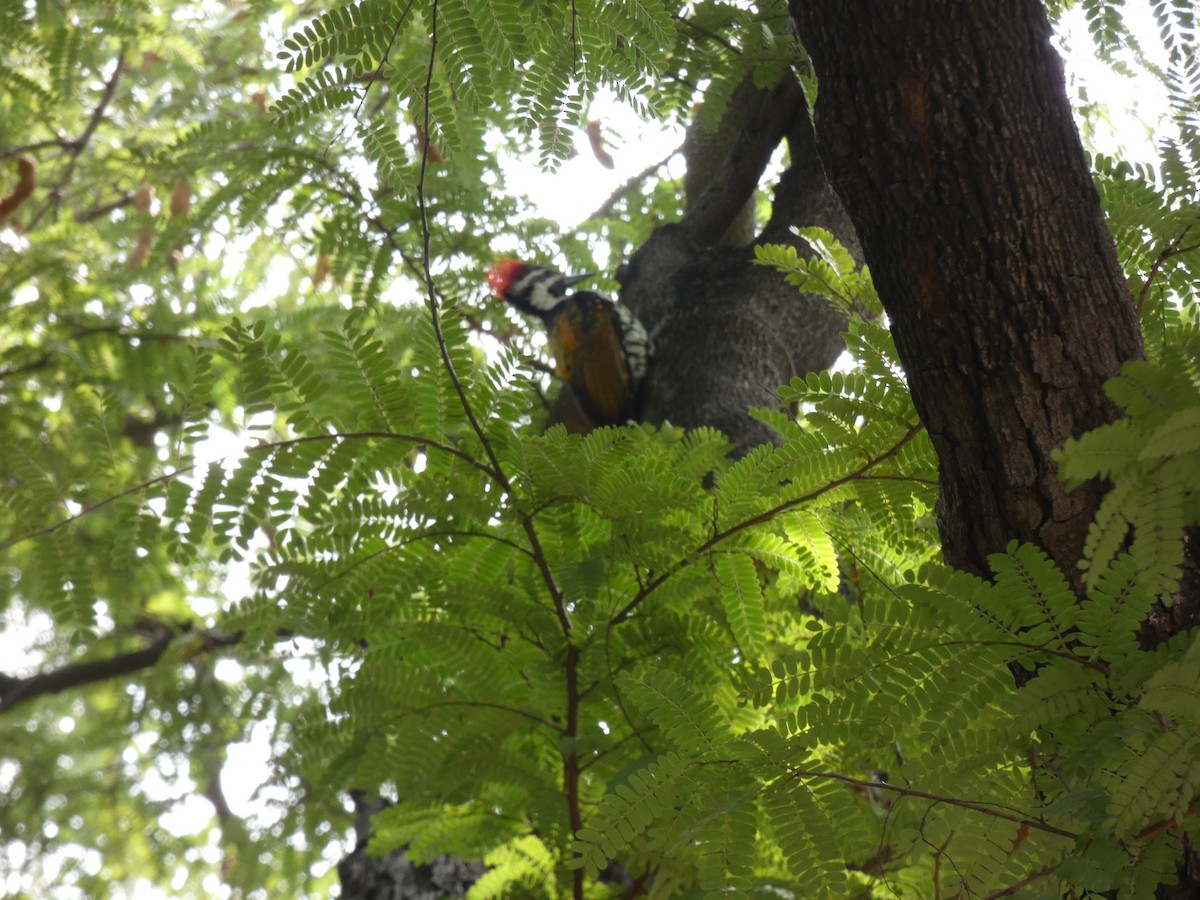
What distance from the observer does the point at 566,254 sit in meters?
4.32

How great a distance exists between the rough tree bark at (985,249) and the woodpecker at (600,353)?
6.74 feet

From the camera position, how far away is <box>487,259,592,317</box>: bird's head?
4.44 metres

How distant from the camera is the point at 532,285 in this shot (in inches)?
180

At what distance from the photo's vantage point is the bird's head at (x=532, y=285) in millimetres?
4438

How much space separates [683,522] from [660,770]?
0.64m

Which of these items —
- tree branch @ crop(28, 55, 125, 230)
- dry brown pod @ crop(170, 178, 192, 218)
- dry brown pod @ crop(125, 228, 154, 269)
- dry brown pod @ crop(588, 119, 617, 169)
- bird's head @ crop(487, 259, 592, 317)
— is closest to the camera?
bird's head @ crop(487, 259, 592, 317)

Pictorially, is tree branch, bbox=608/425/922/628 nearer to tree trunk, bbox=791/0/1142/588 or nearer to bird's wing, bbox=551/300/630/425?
tree trunk, bbox=791/0/1142/588

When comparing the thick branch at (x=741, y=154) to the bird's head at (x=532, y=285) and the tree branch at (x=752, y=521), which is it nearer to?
the bird's head at (x=532, y=285)

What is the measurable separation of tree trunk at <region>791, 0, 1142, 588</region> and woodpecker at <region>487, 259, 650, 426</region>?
6.74ft

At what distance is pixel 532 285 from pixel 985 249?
322 centimetres

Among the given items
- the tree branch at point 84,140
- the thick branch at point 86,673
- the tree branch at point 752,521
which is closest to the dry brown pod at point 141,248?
the tree branch at point 84,140

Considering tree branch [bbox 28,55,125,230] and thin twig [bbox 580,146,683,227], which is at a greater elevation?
tree branch [bbox 28,55,125,230]

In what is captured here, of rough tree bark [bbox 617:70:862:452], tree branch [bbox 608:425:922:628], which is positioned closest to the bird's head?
rough tree bark [bbox 617:70:862:452]

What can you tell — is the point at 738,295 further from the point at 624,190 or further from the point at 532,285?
the point at 624,190
